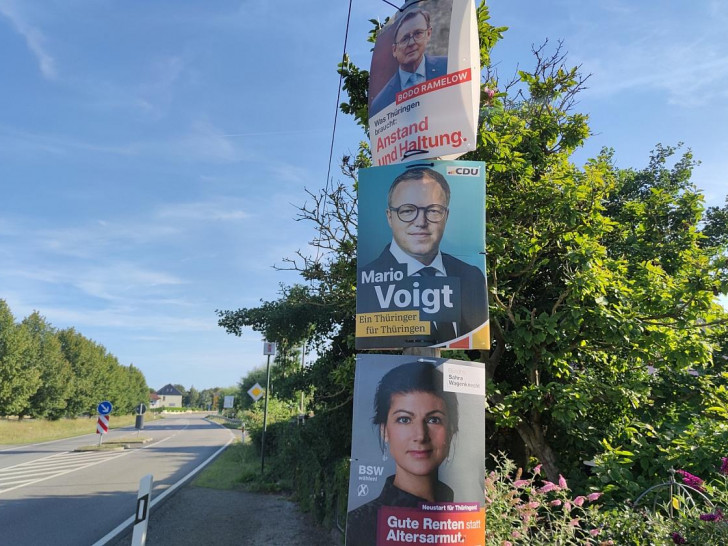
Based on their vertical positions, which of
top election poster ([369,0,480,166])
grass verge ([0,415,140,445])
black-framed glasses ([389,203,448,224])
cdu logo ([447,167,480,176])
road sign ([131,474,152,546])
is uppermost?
top election poster ([369,0,480,166])

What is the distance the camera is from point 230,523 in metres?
9.55

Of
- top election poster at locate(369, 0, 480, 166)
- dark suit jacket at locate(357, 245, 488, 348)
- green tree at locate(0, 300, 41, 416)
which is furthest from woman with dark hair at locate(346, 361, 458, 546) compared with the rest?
green tree at locate(0, 300, 41, 416)

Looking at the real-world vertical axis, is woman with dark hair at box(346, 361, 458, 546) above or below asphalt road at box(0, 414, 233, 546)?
above

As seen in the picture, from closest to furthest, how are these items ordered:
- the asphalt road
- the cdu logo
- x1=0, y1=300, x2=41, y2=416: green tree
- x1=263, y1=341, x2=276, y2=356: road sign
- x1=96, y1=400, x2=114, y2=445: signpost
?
the cdu logo → the asphalt road → x1=263, y1=341, x2=276, y2=356: road sign → x1=96, y1=400, x2=114, y2=445: signpost → x1=0, y1=300, x2=41, y2=416: green tree

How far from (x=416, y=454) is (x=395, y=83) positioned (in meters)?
3.07

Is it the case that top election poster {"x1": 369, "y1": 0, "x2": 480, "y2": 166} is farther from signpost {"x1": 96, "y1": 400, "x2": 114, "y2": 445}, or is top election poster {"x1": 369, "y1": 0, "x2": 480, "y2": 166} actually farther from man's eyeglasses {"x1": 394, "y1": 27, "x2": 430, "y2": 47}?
signpost {"x1": 96, "y1": 400, "x2": 114, "y2": 445}

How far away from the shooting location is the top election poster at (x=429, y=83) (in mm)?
3971

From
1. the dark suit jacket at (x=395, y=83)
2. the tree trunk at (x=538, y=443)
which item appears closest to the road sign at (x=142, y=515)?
the dark suit jacket at (x=395, y=83)

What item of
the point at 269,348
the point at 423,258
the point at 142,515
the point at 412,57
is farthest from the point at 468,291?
the point at 269,348

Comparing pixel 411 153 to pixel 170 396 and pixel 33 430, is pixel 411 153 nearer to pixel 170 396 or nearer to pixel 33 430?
pixel 33 430

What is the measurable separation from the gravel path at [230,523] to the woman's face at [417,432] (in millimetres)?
5307

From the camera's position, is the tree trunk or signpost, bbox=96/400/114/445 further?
signpost, bbox=96/400/114/445

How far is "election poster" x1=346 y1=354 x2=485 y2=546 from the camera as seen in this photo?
3.28 m

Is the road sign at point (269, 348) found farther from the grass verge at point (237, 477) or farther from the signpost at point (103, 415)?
the signpost at point (103, 415)
